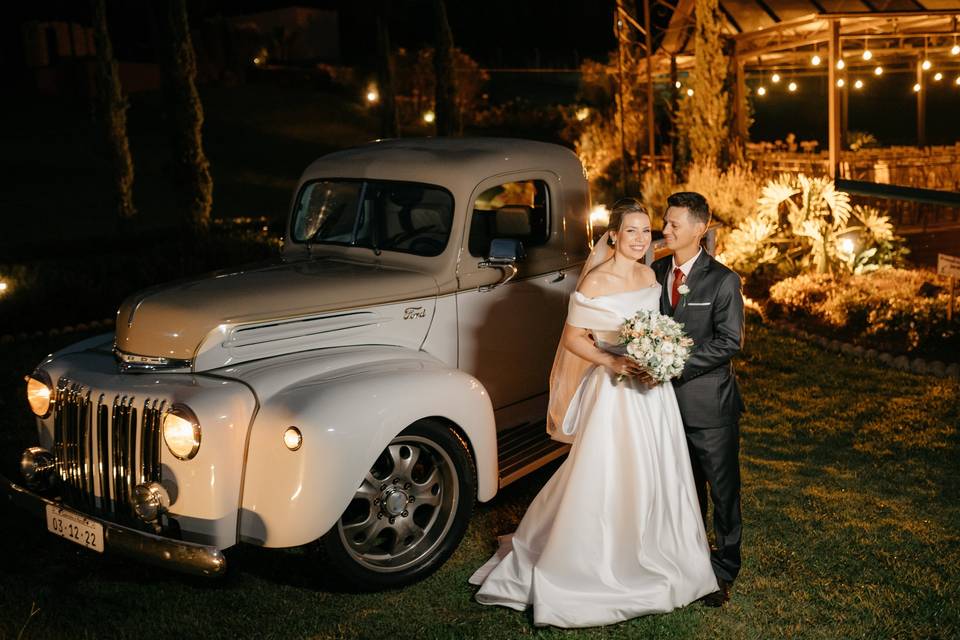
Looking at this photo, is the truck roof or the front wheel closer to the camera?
the front wheel

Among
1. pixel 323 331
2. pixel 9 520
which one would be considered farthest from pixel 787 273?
pixel 9 520

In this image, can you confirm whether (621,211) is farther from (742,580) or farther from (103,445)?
(103,445)

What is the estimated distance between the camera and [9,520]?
5984mm

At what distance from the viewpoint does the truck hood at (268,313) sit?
479cm

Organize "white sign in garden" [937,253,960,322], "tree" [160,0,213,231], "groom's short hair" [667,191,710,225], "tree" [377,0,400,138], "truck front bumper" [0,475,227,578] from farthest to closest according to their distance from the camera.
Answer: "tree" [377,0,400,138] < "tree" [160,0,213,231] < "white sign in garden" [937,253,960,322] < "groom's short hair" [667,191,710,225] < "truck front bumper" [0,475,227,578]

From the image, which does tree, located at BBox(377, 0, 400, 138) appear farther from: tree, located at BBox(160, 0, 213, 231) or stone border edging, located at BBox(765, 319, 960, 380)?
stone border edging, located at BBox(765, 319, 960, 380)

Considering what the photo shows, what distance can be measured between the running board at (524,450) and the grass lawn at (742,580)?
0.38 metres

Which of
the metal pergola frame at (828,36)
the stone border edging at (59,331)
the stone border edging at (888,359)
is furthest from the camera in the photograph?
the metal pergola frame at (828,36)

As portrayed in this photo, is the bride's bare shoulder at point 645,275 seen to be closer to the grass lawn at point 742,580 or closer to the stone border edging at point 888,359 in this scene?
the grass lawn at point 742,580

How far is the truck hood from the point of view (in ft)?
15.7

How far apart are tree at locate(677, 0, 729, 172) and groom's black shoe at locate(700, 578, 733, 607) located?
11.5 metres

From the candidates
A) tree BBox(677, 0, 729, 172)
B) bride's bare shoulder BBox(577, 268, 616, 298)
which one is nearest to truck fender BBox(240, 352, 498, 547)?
bride's bare shoulder BBox(577, 268, 616, 298)

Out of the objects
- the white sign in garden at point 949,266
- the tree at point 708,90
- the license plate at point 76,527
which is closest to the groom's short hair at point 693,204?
the license plate at point 76,527

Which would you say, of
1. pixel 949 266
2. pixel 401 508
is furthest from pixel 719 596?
pixel 949 266
